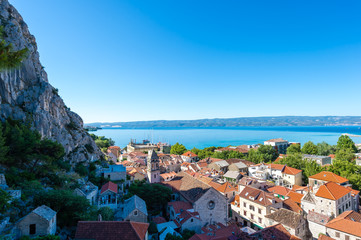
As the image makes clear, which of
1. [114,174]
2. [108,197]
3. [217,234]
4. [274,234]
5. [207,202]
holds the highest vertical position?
[114,174]

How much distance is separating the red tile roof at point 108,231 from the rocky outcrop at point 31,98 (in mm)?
22763

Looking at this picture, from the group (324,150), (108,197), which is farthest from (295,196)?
(324,150)

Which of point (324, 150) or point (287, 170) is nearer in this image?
point (287, 170)

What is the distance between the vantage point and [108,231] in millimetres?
16094

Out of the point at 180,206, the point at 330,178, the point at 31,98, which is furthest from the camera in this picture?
the point at 330,178

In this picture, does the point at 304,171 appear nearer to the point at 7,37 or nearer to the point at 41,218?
the point at 41,218

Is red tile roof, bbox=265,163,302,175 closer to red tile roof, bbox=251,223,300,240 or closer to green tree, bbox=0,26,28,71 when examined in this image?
red tile roof, bbox=251,223,300,240

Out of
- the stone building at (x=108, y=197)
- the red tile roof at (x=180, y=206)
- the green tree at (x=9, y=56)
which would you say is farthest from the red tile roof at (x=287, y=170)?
the green tree at (x=9, y=56)

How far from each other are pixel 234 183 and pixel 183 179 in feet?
58.0

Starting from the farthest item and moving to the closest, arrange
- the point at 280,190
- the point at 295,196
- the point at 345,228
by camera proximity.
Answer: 1. the point at 280,190
2. the point at 295,196
3. the point at 345,228

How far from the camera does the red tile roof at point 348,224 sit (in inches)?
925

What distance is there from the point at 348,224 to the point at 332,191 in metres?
8.54

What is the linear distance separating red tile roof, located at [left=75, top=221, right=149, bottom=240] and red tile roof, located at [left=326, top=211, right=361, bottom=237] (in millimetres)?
25998

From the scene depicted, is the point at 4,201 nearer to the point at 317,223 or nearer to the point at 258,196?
the point at 258,196
